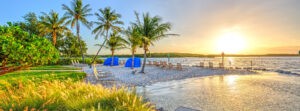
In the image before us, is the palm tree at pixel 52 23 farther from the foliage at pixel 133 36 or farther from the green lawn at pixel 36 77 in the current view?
the green lawn at pixel 36 77

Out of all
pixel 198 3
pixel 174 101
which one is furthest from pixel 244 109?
pixel 198 3

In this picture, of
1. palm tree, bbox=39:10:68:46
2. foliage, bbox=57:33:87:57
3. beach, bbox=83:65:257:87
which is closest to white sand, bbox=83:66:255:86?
beach, bbox=83:65:257:87

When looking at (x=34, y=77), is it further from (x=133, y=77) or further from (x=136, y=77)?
(x=136, y=77)

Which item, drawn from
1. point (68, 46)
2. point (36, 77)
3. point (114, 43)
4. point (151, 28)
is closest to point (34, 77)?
point (36, 77)

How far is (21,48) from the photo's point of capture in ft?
17.2

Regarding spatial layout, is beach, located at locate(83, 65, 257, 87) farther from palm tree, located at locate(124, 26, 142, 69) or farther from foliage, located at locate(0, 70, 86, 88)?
palm tree, located at locate(124, 26, 142, 69)

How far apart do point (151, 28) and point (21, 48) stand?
1600 centimetres

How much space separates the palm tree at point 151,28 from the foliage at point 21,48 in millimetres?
14622

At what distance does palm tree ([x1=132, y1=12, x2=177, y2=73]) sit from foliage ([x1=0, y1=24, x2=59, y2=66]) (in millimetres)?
14622

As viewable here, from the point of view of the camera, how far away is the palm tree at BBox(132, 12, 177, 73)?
20.7 meters

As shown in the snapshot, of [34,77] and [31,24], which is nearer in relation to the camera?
[34,77]

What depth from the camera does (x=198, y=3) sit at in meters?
16.4

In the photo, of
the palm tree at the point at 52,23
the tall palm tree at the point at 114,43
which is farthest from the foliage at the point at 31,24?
the tall palm tree at the point at 114,43

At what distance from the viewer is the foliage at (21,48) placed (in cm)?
508
